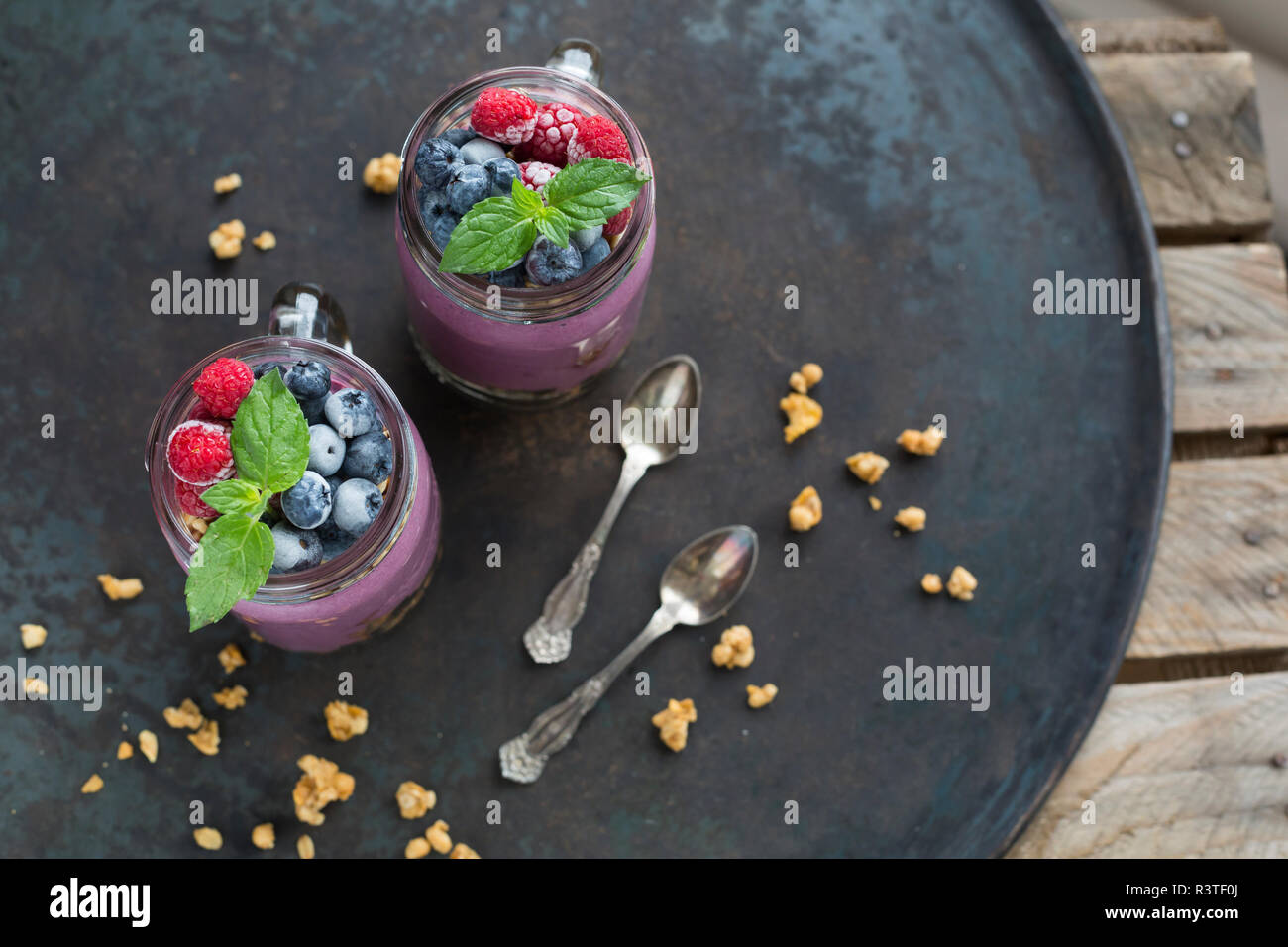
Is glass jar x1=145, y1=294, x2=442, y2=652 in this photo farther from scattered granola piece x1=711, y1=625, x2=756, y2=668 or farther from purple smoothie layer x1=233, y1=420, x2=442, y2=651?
scattered granola piece x1=711, y1=625, x2=756, y2=668

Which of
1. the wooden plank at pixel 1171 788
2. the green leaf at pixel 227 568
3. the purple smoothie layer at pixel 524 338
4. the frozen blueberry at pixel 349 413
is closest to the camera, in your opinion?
the green leaf at pixel 227 568

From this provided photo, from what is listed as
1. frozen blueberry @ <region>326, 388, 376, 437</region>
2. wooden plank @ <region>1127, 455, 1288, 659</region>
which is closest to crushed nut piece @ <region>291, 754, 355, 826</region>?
frozen blueberry @ <region>326, 388, 376, 437</region>

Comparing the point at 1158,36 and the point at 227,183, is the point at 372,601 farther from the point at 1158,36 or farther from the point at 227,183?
the point at 1158,36

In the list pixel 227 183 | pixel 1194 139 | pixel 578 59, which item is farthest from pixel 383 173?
pixel 1194 139

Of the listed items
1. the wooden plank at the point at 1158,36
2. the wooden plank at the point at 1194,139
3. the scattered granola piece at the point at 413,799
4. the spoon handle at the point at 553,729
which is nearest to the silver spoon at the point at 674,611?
the spoon handle at the point at 553,729

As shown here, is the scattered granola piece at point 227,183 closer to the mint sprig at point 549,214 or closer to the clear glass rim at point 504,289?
the clear glass rim at point 504,289
